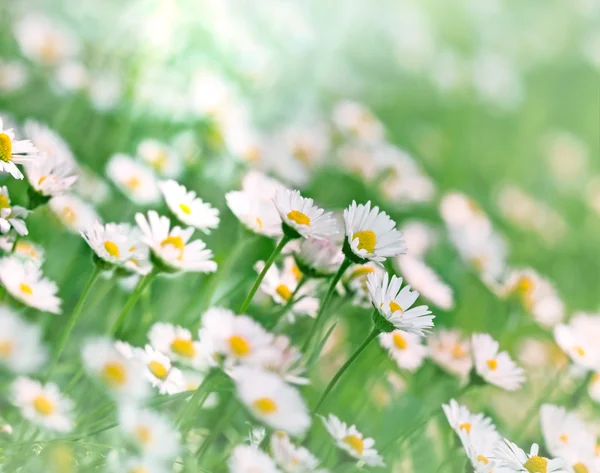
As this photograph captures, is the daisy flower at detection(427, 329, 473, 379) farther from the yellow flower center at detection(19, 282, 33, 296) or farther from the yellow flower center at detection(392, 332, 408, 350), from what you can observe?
the yellow flower center at detection(19, 282, 33, 296)

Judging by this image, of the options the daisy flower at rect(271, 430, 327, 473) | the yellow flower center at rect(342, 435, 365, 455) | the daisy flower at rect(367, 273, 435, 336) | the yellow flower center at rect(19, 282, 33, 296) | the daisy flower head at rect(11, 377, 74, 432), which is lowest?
the daisy flower head at rect(11, 377, 74, 432)

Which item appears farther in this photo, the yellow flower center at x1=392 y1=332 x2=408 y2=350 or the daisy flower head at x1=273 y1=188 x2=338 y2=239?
the yellow flower center at x1=392 y1=332 x2=408 y2=350

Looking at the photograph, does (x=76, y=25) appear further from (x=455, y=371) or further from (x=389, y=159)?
(x=455, y=371)

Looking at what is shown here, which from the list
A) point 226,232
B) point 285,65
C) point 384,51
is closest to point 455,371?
point 226,232

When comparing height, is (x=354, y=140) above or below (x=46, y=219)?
above

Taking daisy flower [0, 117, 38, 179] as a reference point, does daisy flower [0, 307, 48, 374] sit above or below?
below

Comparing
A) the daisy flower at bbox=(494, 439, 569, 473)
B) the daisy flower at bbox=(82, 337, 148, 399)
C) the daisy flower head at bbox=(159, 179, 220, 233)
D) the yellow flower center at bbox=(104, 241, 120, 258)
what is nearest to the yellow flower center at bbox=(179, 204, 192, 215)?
the daisy flower head at bbox=(159, 179, 220, 233)

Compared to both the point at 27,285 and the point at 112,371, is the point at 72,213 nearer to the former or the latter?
the point at 27,285

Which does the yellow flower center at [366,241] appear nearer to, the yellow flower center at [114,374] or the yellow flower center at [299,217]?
the yellow flower center at [299,217]
